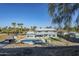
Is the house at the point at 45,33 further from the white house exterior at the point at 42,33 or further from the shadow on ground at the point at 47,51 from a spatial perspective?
the shadow on ground at the point at 47,51

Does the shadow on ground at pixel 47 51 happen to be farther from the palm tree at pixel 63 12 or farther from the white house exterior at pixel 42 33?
the palm tree at pixel 63 12

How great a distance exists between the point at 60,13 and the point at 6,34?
61cm

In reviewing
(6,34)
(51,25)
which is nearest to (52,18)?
(51,25)

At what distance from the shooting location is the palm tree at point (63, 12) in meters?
6.55

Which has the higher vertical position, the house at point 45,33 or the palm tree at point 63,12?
the palm tree at point 63,12

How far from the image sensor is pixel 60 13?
658 cm

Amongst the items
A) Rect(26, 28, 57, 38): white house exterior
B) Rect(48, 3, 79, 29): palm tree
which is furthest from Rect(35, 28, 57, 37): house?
Rect(48, 3, 79, 29): palm tree

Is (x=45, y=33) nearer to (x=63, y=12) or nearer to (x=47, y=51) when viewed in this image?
(x=47, y=51)

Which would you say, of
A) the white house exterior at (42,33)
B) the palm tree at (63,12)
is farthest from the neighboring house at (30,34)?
the palm tree at (63,12)

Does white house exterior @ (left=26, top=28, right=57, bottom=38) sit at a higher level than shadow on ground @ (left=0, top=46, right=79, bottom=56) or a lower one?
higher

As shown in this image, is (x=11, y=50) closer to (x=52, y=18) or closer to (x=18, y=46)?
(x=18, y=46)

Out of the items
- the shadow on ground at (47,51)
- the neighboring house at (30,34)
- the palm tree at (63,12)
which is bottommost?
the shadow on ground at (47,51)

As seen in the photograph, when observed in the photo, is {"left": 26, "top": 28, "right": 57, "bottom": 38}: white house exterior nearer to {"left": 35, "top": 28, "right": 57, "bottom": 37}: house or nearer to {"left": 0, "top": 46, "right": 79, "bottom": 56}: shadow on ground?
{"left": 35, "top": 28, "right": 57, "bottom": 37}: house

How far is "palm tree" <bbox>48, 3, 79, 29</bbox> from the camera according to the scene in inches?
258
